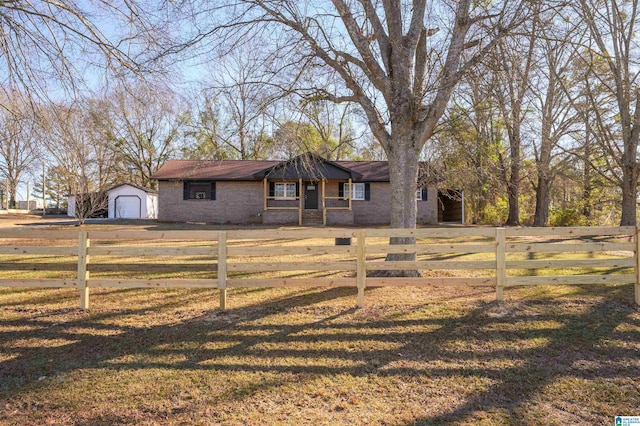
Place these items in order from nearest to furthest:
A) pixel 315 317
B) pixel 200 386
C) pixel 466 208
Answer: pixel 200 386 < pixel 315 317 < pixel 466 208

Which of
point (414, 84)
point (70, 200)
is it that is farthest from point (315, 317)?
point (70, 200)

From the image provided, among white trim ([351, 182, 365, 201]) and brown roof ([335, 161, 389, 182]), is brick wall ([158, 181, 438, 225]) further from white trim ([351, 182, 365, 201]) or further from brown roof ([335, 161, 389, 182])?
brown roof ([335, 161, 389, 182])

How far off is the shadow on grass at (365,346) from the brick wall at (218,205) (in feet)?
57.0

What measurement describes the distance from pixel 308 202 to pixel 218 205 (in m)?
5.65

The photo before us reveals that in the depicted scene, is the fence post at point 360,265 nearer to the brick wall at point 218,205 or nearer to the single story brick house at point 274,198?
the single story brick house at point 274,198

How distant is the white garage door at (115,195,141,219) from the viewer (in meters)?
29.2

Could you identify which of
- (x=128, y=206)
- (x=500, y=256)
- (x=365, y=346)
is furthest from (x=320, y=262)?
(x=128, y=206)

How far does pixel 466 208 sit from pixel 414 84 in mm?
21153

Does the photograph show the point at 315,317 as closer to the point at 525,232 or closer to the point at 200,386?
the point at 200,386

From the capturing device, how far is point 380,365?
11.7 feet

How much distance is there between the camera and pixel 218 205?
2241 centimetres

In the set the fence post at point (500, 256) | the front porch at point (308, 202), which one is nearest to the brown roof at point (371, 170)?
the front porch at point (308, 202)

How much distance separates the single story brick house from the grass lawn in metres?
16.1

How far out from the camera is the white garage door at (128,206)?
29219mm
